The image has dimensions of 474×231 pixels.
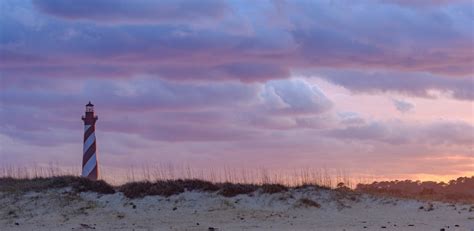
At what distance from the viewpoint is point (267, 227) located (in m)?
23.8

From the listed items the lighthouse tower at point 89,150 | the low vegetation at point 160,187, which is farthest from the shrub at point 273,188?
the lighthouse tower at point 89,150

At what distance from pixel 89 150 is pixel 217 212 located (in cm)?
1127

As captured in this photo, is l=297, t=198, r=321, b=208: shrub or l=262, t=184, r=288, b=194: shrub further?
l=262, t=184, r=288, b=194: shrub

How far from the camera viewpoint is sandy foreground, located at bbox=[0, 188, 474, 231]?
24.6 m

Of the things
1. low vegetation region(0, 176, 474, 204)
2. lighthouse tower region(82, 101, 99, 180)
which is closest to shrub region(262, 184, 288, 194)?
low vegetation region(0, 176, 474, 204)

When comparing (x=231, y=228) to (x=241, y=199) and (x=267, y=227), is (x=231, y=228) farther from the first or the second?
(x=241, y=199)

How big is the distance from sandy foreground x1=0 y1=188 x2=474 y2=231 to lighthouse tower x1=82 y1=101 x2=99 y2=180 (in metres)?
6.74

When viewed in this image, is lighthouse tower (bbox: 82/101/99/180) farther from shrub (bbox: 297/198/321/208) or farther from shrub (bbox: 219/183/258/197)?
shrub (bbox: 297/198/321/208)

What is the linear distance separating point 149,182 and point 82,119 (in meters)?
8.63

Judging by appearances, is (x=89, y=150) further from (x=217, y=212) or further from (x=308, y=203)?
(x=308, y=203)

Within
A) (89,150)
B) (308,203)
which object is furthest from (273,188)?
(89,150)

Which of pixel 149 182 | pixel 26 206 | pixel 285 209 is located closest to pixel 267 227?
pixel 285 209

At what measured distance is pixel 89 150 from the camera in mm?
36594

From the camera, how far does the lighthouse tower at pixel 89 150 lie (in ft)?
119
